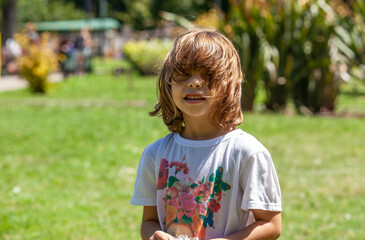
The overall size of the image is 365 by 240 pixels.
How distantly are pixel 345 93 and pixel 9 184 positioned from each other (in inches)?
534

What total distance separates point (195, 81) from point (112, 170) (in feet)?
16.7

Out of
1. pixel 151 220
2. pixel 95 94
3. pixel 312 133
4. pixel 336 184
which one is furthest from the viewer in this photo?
pixel 95 94

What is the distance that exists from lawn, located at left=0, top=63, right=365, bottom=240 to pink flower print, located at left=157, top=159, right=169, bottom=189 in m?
2.62

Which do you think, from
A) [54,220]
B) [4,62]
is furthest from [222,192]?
[4,62]

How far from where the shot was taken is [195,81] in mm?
2117

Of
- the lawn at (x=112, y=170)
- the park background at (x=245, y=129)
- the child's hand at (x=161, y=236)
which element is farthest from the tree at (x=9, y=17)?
the child's hand at (x=161, y=236)

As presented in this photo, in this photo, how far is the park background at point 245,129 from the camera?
208 inches

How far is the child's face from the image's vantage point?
2.13 m

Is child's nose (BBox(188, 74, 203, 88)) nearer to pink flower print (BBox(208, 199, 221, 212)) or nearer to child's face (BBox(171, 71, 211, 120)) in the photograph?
child's face (BBox(171, 71, 211, 120))

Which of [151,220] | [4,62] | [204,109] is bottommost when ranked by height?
[4,62]

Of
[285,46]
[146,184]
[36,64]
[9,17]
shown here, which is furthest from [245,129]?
[9,17]

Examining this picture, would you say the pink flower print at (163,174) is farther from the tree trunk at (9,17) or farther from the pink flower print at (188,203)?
the tree trunk at (9,17)

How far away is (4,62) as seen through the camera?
26.7m

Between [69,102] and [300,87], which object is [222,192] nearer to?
[300,87]
